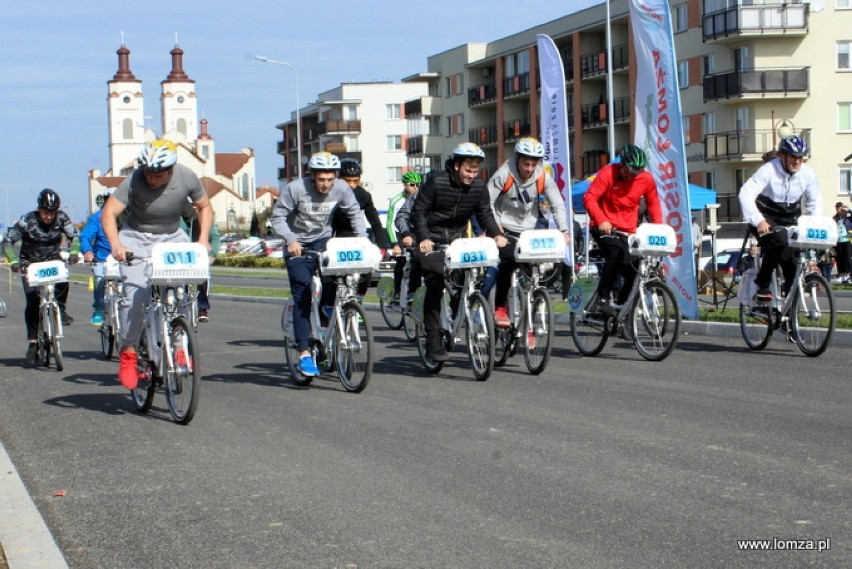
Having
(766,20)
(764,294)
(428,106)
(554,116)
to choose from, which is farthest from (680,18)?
(764,294)

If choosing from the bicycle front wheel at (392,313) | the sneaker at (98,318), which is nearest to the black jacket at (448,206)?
the sneaker at (98,318)

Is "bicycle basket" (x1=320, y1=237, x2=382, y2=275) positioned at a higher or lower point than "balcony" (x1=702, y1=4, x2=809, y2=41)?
lower

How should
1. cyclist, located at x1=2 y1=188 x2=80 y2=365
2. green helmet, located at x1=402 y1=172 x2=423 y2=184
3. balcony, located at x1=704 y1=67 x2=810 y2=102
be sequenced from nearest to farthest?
cyclist, located at x1=2 y1=188 x2=80 y2=365, green helmet, located at x1=402 y1=172 x2=423 y2=184, balcony, located at x1=704 y1=67 x2=810 y2=102

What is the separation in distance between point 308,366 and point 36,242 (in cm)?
467

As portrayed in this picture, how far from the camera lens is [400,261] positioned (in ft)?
54.8

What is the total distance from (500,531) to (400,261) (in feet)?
36.4

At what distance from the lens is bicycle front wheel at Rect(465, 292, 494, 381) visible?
10.9 metres

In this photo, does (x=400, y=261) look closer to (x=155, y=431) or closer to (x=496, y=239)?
(x=496, y=239)

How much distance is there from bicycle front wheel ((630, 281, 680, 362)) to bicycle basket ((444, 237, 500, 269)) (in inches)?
69.6

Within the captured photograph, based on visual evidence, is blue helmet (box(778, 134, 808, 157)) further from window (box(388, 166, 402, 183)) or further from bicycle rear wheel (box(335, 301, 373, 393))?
window (box(388, 166, 402, 183))

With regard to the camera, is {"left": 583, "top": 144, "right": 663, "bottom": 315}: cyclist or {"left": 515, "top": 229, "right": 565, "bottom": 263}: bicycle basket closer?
{"left": 515, "top": 229, "right": 565, "bottom": 263}: bicycle basket

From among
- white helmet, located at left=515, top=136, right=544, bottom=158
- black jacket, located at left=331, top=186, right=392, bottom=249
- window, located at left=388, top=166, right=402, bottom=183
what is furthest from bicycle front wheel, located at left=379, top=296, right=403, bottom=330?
window, located at left=388, top=166, right=402, bottom=183

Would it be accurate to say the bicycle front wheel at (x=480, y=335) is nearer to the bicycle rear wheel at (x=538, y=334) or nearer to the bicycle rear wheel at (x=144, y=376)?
the bicycle rear wheel at (x=538, y=334)

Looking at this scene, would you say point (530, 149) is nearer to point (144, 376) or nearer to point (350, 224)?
point (350, 224)
